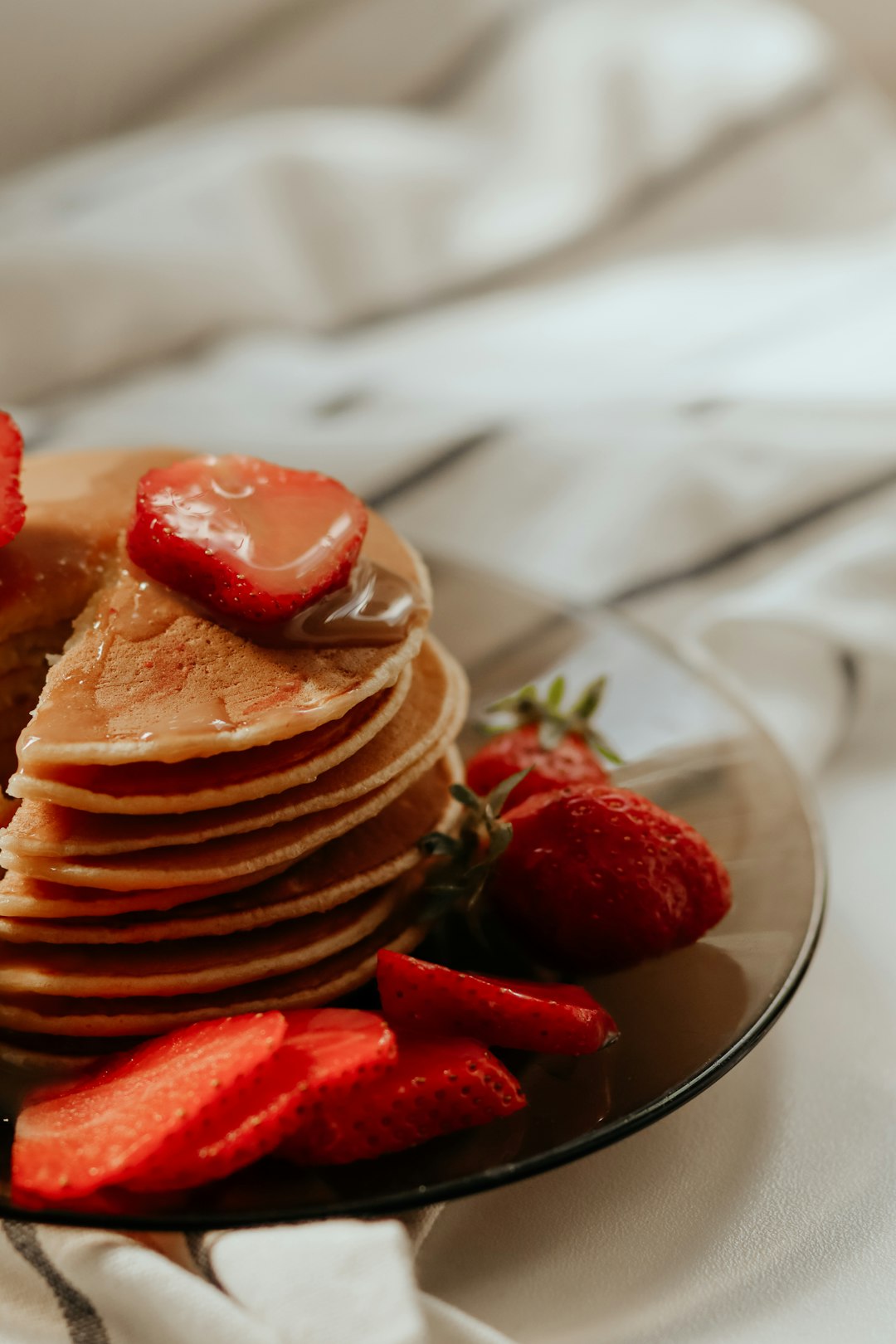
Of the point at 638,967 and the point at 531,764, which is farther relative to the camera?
the point at 531,764

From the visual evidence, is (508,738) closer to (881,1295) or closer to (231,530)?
(231,530)

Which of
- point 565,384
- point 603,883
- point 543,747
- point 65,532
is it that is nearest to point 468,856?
point 603,883

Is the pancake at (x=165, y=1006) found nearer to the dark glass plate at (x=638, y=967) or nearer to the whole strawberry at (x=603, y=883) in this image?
the dark glass plate at (x=638, y=967)

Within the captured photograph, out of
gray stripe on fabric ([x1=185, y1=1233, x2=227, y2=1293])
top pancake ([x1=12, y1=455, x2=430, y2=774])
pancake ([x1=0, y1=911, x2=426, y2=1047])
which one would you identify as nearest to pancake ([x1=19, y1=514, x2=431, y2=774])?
top pancake ([x1=12, y1=455, x2=430, y2=774])

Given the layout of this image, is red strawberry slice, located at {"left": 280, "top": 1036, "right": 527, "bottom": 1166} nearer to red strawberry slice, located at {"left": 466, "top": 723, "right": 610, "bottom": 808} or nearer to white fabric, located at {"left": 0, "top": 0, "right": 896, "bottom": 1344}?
white fabric, located at {"left": 0, "top": 0, "right": 896, "bottom": 1344}

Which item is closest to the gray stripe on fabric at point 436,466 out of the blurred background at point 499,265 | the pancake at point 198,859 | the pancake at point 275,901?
the blurred background at point 499,265

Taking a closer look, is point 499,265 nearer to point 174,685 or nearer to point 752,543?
point 752,543
